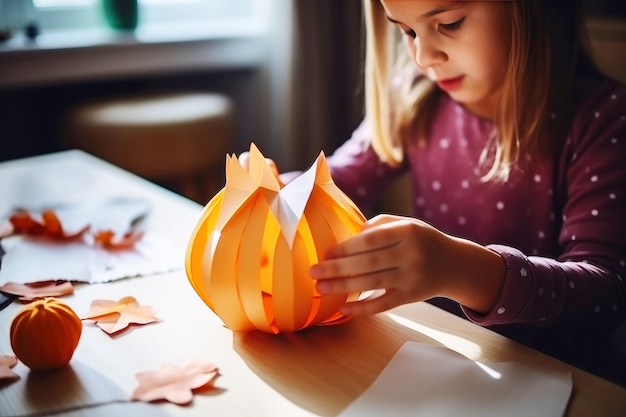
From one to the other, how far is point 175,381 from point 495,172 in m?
0.60

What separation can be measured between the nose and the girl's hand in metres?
0.30

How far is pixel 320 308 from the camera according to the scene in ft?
2.10

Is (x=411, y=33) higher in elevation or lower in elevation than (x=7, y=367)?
higher

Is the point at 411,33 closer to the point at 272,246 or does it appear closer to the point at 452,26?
the point at 452,26

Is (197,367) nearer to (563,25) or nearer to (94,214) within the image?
(94,214)

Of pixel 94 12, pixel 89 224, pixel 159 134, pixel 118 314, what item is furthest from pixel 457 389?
pixel 94 12

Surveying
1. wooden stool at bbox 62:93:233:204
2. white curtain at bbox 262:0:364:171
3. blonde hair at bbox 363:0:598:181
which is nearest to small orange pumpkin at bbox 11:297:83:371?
blonde hair at bbox 363:0:598:181

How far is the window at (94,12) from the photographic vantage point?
2.01m

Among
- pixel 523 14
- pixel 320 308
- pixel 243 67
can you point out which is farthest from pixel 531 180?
pixel 243 67

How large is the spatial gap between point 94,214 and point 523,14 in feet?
2.05

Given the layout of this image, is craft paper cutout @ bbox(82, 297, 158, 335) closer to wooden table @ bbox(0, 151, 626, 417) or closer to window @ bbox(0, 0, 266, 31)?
wooden table @ bbox(0, 151, 626, 417)

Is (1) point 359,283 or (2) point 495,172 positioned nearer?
(1) point 359,283

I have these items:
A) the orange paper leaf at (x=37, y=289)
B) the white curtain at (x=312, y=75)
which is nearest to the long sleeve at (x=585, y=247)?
the orange paper leaf at (x=37, y=289)

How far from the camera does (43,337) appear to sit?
0.60m
